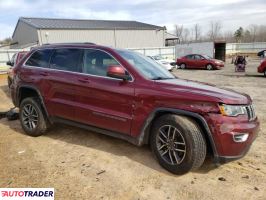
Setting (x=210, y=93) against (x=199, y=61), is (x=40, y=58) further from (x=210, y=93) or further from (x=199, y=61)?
(x=199, y=61)

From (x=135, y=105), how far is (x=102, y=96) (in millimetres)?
634

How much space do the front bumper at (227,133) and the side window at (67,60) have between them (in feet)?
8.29

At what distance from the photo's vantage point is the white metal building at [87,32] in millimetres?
38688

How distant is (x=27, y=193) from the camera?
12.0 feet

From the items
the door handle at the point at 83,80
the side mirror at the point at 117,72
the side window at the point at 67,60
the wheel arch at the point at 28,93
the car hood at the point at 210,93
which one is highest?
the side window at the point at 67,60

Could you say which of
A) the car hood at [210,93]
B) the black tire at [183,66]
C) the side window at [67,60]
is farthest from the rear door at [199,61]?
the car hood at [210,93]

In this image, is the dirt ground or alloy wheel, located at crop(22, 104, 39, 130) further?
alloy wheel, located at crop(22, 104, 39, 130)

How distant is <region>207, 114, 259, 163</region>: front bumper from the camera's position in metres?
3.80

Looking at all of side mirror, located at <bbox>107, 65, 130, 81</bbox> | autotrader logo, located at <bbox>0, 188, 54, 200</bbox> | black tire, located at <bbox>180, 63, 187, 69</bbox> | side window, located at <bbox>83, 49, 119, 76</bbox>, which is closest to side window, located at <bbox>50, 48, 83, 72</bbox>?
side window, located at <bbox>83, 49, 119, 76</bbox>

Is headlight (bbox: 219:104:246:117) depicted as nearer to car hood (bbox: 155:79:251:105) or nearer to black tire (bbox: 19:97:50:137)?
car hood (bbox: 155:79:251:105)

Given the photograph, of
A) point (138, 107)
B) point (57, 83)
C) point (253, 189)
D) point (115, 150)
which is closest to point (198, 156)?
point (253, 189)

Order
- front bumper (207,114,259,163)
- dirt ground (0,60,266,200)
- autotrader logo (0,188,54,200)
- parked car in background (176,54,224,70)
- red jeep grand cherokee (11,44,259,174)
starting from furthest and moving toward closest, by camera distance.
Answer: parked car in background (176,54,224,70) → red jeep grand cherokee (11,44,259,174) → front bumper (207,114,259,163) → dirt ground (0,60,266,200) → autotrader logo (0,188,54,200)

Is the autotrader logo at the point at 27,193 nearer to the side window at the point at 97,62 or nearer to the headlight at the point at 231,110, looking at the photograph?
the side window at the point at 97,62

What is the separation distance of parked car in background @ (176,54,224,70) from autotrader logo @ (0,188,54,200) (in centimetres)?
2280
